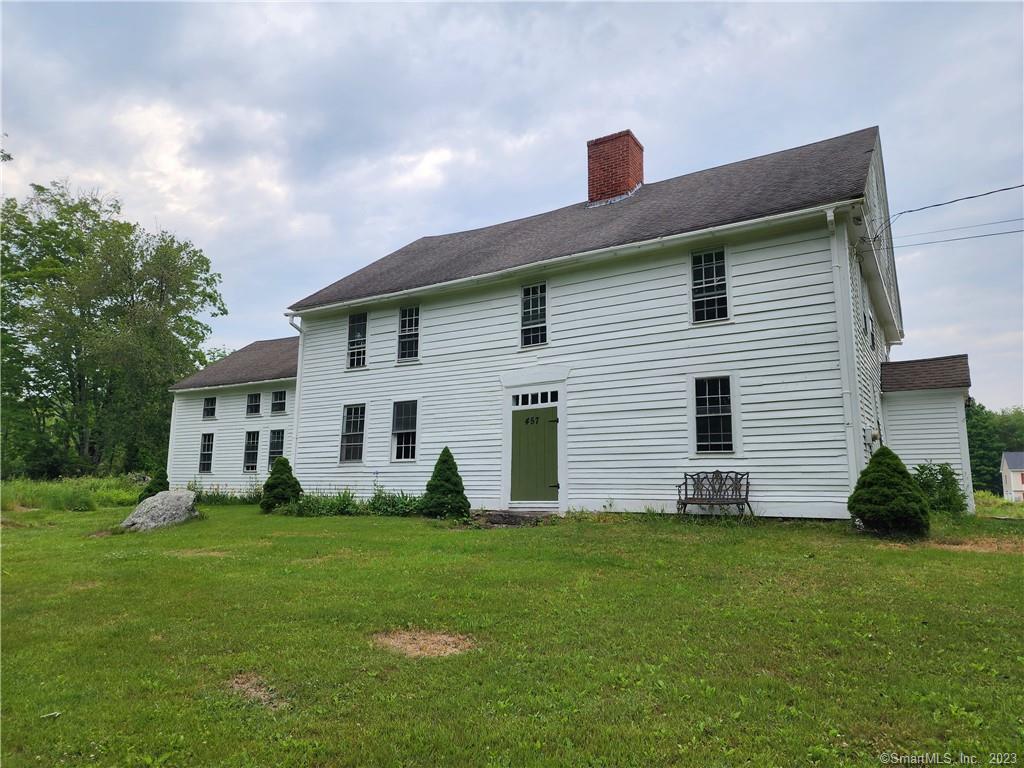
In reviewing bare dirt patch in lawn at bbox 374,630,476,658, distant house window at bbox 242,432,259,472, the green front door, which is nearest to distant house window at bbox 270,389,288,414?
distant house window at bbox 242,432,259,472

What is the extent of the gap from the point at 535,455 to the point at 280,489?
24.2 ft

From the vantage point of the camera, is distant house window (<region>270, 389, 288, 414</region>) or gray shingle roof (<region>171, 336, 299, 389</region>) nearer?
distant house window (<region>270, 389, 288, 414</region>)

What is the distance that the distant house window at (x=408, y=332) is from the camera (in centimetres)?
1670

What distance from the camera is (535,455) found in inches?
556

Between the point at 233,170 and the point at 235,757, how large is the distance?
1664cm

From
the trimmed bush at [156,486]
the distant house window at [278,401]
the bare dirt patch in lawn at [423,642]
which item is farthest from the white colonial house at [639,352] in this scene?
the bare dirt patch in lawn at [423,642]

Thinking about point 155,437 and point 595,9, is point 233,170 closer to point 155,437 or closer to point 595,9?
point 595,9

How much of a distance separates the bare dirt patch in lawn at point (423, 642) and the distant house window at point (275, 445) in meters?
19.7

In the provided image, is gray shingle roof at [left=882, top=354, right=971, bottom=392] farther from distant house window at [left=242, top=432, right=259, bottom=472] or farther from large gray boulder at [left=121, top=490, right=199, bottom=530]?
distant house window at [left=242, top=432, right=259, bottom=472]

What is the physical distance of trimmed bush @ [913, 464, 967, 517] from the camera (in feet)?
43.3

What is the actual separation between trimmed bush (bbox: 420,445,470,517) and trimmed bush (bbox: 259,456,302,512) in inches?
183

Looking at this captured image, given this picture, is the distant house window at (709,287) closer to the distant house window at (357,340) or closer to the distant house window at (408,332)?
the distant house window at (408,332)

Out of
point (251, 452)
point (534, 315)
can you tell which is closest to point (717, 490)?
point (534, 315)

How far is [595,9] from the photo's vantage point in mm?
11914
